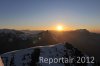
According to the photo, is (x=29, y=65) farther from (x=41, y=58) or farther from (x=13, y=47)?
(x=13, y=47)

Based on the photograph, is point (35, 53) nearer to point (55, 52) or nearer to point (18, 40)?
point (55, 52)

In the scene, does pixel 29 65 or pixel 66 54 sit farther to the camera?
pixel 66 54

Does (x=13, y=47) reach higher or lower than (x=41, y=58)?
lower

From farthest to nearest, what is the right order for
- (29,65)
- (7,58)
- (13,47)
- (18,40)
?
(18,40) < (13,47) < (7,58) < (29,65)

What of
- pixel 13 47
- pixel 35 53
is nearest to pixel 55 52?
pixel 35 53

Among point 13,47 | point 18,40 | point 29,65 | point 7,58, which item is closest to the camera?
point 29,65

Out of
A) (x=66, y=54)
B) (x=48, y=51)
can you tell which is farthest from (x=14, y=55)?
(x=66, y=54)
